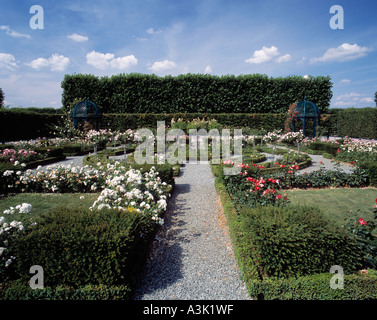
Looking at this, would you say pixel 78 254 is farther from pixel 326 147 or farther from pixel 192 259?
pixel 326 147

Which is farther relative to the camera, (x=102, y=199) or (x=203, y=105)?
(x=203, y=105)

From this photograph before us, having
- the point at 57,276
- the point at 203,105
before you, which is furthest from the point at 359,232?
the point at 203,105

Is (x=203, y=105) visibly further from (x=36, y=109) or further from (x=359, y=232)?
(x=36, y=109)

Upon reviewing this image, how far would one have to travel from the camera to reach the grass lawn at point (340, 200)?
5.18m

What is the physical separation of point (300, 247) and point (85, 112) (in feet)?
56.9

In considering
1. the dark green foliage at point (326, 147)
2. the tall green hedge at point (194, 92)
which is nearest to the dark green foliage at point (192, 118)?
the tall green hedge at point (194, 92)

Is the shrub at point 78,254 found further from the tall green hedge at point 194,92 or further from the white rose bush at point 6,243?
the tall green hedge at point 194,92

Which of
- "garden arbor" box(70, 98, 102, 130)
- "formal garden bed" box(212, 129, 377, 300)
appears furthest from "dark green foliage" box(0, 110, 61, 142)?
"formal garden bed" box(212, 129, 377, 300)

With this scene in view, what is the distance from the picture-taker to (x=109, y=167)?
7.03 m

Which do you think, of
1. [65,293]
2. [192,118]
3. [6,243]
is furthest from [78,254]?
[192,118]

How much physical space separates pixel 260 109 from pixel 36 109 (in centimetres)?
2695

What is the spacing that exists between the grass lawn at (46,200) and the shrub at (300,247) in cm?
426

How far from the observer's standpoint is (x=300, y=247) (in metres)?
2.77
